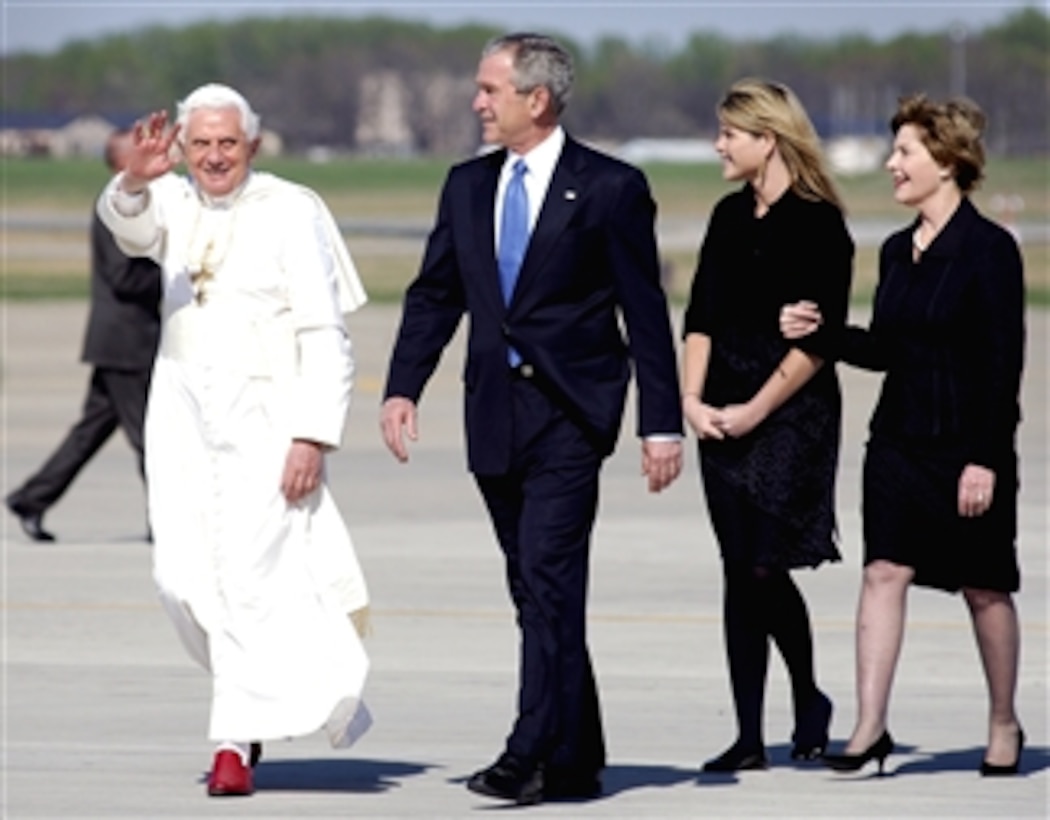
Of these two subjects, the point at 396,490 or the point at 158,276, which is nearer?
the point at 158,276

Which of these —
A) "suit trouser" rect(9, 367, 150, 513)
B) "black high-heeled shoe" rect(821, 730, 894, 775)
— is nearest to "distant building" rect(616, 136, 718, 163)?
"suit trouser" rect(9, 367, 150, 513)

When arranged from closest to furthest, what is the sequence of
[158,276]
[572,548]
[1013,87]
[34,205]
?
1. [572,548]
2. [158,276]
3. [34,205]
4. [1013,87]

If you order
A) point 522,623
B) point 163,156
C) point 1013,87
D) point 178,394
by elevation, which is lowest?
point 522,623

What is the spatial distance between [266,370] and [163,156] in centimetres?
66

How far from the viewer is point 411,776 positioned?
27.3 feet

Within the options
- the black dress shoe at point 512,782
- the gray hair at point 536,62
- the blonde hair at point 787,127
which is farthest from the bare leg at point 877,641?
the gray hair at point 536,62

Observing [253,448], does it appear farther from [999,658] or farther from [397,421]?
[999,658]


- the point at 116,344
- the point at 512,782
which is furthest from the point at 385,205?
the point at 512,782

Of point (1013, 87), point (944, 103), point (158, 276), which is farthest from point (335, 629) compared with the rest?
point (1013, 87)

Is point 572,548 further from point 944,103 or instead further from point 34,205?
point 34,205

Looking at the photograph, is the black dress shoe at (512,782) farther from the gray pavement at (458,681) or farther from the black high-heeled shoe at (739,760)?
the black high-heeled shoe at (739,760)

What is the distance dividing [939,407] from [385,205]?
81.9 metres

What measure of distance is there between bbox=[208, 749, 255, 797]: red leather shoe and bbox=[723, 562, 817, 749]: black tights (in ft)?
4.83

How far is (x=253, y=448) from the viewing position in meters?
7.94
